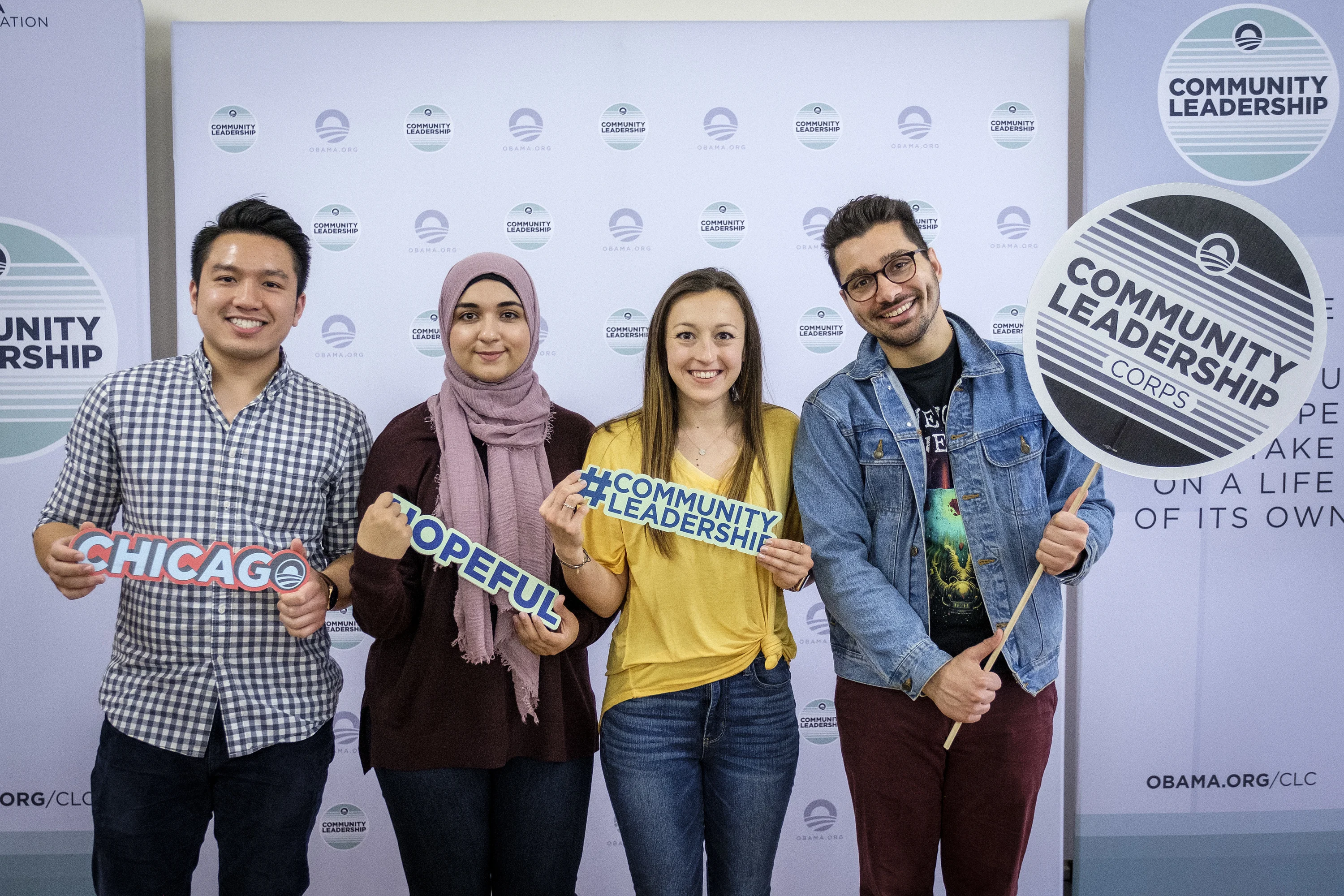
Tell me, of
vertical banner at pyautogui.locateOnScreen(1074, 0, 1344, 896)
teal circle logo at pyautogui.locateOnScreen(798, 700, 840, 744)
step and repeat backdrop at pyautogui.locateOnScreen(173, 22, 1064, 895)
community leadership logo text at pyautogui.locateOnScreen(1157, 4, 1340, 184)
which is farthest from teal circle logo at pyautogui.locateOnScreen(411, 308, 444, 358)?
community leadership logo text at pyautogui.locateOnScreen(1157, 4, 1340, 184)

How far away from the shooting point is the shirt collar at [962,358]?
1.85 m

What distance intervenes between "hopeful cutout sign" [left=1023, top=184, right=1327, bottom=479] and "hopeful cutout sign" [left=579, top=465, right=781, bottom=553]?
67 cm

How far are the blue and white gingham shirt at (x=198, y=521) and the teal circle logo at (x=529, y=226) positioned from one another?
117 cm

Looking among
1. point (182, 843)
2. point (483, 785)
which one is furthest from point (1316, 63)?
point (182, 843)

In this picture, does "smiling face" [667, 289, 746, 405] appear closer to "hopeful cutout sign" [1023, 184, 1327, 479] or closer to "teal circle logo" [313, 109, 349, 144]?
"hopeful cutout sign" [1023, 184, 1327, 479]

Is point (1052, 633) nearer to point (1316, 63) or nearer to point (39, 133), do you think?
point (1316, 63)

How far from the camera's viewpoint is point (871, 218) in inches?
72.7

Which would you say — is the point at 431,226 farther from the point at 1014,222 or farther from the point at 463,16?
the point at 1014,222

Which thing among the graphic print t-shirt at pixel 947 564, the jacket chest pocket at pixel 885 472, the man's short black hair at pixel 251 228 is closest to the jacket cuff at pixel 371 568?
the man's short black hair at pixel 251 228

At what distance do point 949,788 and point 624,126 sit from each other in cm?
218

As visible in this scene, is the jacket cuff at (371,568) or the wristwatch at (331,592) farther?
the wristwatch at (331,592)

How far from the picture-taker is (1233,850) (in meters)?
2.94

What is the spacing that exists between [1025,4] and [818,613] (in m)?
2.31

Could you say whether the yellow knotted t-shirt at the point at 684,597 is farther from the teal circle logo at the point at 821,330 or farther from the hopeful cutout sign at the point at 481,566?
the teal circle logo at the point at 821,330
